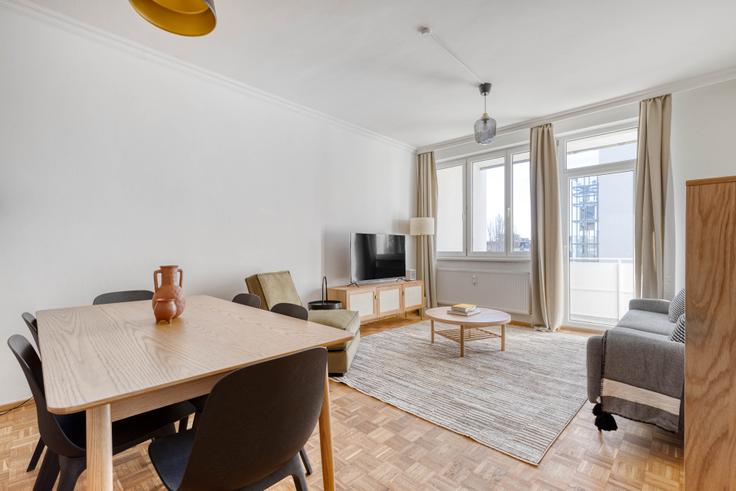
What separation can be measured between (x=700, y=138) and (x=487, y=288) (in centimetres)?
281

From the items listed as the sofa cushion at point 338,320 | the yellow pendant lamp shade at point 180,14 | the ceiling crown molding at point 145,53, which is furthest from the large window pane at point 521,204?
the yellow pendant lamp shade at point 180,14

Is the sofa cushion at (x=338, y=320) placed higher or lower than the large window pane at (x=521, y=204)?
lower

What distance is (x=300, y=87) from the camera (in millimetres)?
3555

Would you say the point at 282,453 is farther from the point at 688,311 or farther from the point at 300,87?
the point at 300,87

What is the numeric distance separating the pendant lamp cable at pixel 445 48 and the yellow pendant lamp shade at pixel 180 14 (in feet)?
5.47

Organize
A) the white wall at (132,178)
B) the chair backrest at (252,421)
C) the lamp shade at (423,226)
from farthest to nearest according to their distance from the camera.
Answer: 1. the lamp shade at (423,226)
2. the white wall at (132,178)
3. the chair backrest at (252,421)

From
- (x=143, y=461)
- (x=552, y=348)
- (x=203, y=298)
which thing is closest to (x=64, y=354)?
(x=143, y=461)

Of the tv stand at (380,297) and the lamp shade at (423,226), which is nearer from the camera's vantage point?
the tv stand at (380,297)

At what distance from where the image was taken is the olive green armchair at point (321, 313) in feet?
9.45

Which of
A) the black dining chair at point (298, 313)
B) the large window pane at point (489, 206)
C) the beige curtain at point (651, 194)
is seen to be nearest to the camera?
the black dining chair at point (298, 313)

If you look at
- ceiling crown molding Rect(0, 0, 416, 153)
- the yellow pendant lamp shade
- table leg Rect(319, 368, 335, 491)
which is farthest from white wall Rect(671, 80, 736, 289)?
the yellow pendant lamp shade

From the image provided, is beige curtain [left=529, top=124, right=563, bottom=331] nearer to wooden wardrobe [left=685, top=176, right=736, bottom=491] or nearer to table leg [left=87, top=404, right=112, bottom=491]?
wooden wardrobe [left=685, top=176, right=736, bottom=491]

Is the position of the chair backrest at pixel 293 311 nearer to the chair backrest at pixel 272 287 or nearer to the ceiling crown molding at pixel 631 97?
the chair backrest at pixel 272 287

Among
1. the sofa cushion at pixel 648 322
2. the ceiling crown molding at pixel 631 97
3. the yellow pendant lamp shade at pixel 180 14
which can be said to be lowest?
the sofa cushion at pixel 648 322
